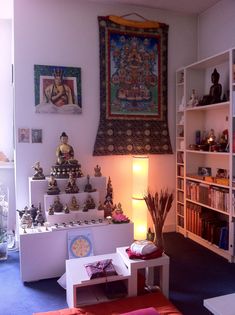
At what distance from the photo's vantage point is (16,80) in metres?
3.22

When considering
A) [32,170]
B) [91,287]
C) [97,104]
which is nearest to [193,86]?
[97,104]

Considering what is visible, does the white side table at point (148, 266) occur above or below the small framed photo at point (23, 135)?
below

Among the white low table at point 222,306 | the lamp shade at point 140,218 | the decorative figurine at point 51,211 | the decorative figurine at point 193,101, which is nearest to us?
the white low table at point 222,306

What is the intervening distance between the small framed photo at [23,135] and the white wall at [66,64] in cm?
5

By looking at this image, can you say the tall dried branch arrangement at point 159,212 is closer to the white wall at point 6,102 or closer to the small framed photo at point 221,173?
the small framed photo at point 221,173

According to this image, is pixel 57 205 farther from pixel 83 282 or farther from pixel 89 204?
pixel 83 282

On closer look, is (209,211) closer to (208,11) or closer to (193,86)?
(193,86)

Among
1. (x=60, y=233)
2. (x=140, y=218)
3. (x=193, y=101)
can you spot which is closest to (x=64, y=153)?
(x=60, y=233)

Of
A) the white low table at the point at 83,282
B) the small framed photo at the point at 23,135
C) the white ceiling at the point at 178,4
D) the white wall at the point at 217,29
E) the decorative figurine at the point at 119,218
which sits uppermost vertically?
the white ceiling at the point at 178,4

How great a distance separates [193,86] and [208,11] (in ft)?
3.05

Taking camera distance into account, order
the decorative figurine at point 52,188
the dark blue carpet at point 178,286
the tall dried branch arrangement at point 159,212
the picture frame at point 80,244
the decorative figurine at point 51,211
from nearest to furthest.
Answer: the dark blue carpet at point 178,286, the tall dried branch arrangement at point 159,212, the picture frame at point 80,244, the decorative figurine at point 51,211, the decorative figurine at point 52,188

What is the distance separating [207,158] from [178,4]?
187 cm

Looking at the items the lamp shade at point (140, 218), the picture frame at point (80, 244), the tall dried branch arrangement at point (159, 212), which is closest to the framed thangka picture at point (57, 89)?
the lamp shade at point (140, 218)

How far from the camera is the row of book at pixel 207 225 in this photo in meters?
3.06
